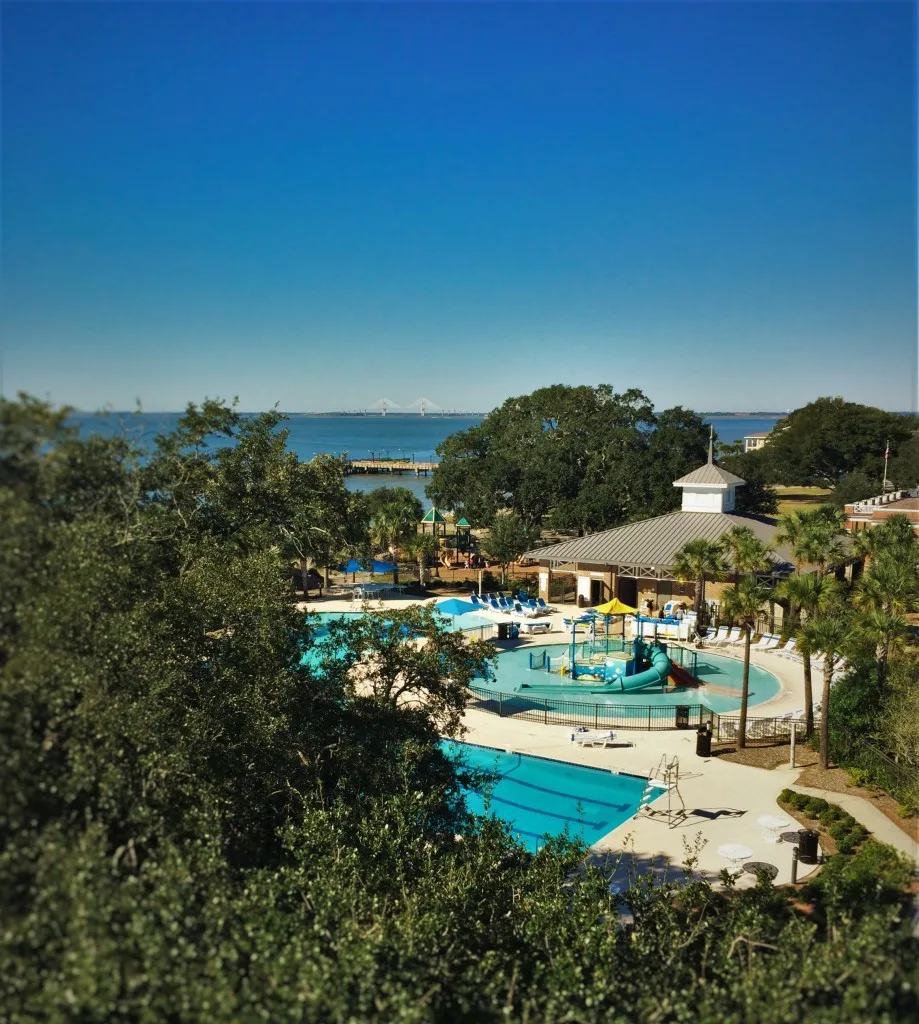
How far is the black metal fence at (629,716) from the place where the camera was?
20.6m

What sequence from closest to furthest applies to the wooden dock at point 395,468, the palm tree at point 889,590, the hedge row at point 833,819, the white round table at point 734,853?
the white round table at point 734,853, the hedge row at point 833,819, the palm tree at point 889,590, the wooden dock at point 395,468

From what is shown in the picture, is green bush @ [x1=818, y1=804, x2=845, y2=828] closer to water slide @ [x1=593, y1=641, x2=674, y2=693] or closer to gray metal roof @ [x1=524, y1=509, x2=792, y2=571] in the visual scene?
water slide @ [x1=593, y1=641, x2=674, y2=693]

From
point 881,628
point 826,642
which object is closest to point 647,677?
point 881,628

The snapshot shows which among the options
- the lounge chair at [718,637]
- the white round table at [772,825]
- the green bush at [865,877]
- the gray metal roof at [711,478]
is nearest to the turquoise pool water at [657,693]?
the lounge chair at [718,637]

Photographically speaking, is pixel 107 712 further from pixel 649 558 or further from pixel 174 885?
pixel 649 558

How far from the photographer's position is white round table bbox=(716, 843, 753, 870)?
13969 millimetres

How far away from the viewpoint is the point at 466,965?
764 centimetres

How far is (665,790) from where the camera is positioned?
17.6 metres

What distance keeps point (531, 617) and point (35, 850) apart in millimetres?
28094

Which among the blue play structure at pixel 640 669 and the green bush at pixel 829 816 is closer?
the green bush at pixel 829 816

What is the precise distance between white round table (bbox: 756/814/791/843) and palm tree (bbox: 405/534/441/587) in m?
24.7

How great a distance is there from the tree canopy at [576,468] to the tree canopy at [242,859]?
114ft

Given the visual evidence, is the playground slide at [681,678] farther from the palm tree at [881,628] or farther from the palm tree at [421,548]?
the palm tree at [421,548]

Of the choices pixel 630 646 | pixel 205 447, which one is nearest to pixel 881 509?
pixel 630 646
